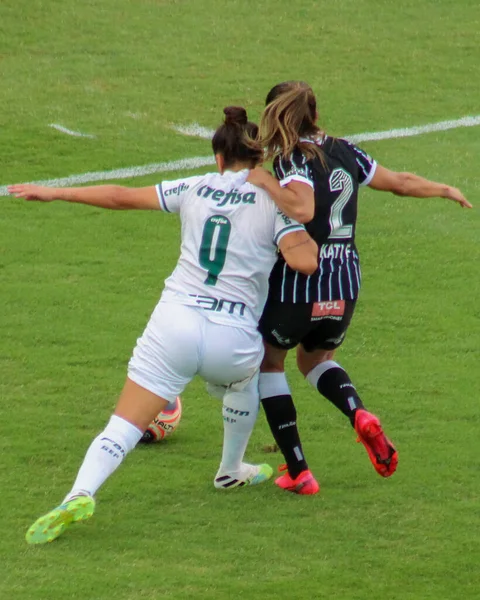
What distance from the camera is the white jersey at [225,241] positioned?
4.56 metres

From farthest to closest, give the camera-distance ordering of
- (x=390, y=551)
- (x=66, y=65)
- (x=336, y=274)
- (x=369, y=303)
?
1. (x=66, y=65)
2. (x=369, y=303)
3. (x=336, y=274)
4. (x=390, y=551)

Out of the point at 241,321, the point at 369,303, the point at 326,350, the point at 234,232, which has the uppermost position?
the point at 234,232

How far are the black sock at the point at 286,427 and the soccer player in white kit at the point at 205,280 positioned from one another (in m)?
0.36

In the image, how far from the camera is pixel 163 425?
5465 millimetres

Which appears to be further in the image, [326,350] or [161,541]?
[326,350]

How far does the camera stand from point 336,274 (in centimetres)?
488

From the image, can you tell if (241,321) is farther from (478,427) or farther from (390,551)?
(478,427)

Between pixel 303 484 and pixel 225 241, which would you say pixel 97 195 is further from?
pixel 303 484

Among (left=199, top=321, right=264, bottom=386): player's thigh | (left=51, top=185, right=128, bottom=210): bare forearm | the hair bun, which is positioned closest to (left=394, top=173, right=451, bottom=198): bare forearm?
the hair bun

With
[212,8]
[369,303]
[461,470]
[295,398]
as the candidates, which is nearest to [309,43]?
[212,8]

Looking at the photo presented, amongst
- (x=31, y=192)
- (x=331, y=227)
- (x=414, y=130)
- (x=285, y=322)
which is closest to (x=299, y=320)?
(x=285, y=322)

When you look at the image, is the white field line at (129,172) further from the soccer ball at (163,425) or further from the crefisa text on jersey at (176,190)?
the crefisa text on jersey at (176,190)

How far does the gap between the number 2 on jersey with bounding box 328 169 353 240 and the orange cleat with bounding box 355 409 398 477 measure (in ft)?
2.38

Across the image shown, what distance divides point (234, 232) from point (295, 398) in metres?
1.64
